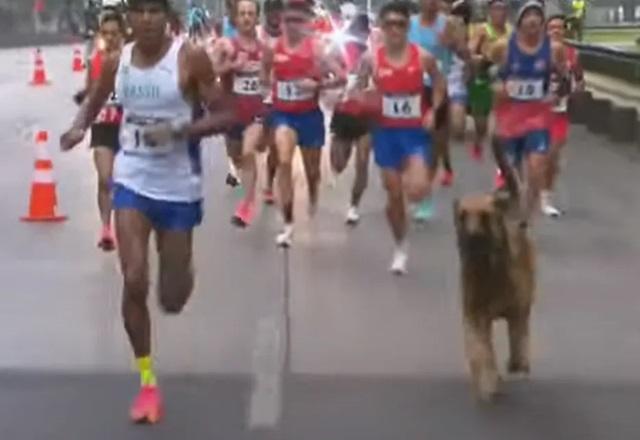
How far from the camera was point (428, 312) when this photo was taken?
1057cm

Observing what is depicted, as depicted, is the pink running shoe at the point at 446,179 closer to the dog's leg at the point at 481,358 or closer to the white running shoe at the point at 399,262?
the white running shoe at the point at 399,262

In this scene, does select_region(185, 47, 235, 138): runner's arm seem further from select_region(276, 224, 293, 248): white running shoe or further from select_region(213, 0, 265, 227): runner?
select_region(213, 0, 265, 227): runner

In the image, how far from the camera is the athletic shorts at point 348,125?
40.1 feet

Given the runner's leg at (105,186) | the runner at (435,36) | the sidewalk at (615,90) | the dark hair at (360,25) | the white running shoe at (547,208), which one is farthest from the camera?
the sidewalk at (615,90)

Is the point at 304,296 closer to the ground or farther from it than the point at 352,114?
closer to the ground

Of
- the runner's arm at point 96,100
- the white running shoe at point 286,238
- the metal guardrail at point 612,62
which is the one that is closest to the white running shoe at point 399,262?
the white running shoe at point 286,238

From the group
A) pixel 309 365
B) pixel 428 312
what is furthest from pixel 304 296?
pixel 309 365

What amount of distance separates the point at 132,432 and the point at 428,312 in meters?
3.16

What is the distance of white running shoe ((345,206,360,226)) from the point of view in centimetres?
1455

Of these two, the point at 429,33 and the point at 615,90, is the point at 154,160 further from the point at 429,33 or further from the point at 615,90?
the point at 615,90

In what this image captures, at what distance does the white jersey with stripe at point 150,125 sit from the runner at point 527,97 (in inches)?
203

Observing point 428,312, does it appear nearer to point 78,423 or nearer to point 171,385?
point 171,385

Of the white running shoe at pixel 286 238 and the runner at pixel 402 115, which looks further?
the white running shoe at pixel 286 238

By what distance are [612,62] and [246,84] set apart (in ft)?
47.4
